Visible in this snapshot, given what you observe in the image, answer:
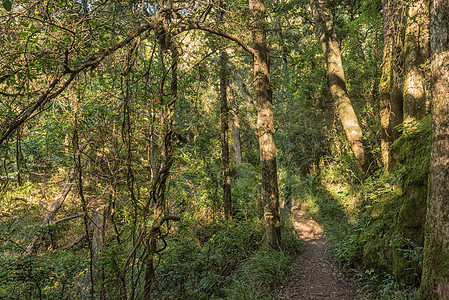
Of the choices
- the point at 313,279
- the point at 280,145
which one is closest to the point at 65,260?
the point at 313,279

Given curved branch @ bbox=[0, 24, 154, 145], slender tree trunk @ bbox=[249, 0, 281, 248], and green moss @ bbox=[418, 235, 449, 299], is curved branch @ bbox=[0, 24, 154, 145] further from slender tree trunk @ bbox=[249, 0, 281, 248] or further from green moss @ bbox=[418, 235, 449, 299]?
green moss @ bbox=[418, 235, 449, 299]

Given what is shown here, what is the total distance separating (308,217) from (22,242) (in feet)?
27.6

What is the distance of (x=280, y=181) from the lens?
10750 millimetres

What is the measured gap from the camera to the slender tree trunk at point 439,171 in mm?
2881

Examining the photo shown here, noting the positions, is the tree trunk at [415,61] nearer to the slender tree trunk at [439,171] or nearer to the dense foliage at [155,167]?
the dense foliage at [155,167]

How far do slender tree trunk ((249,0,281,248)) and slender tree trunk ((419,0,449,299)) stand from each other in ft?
9.45

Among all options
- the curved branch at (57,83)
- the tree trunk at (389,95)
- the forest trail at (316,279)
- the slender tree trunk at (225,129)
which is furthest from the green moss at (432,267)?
the slender tree trunk at (225,129)

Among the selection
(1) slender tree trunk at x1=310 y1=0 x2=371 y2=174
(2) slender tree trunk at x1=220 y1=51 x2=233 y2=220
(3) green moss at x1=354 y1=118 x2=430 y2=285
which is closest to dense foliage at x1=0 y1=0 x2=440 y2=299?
(3) green moss at x1=354 y1=118 x2=430 y2=285

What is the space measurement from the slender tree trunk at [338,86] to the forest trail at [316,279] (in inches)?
109

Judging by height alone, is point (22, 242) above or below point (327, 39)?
below

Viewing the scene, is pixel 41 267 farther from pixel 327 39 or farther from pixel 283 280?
pixel 327 39

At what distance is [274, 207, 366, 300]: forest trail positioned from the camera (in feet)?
14.6

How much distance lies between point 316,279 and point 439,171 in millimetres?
3180

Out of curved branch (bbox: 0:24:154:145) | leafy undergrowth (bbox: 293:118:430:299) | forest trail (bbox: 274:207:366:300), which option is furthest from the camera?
forest trail (bbox: 274:207:366:300)
